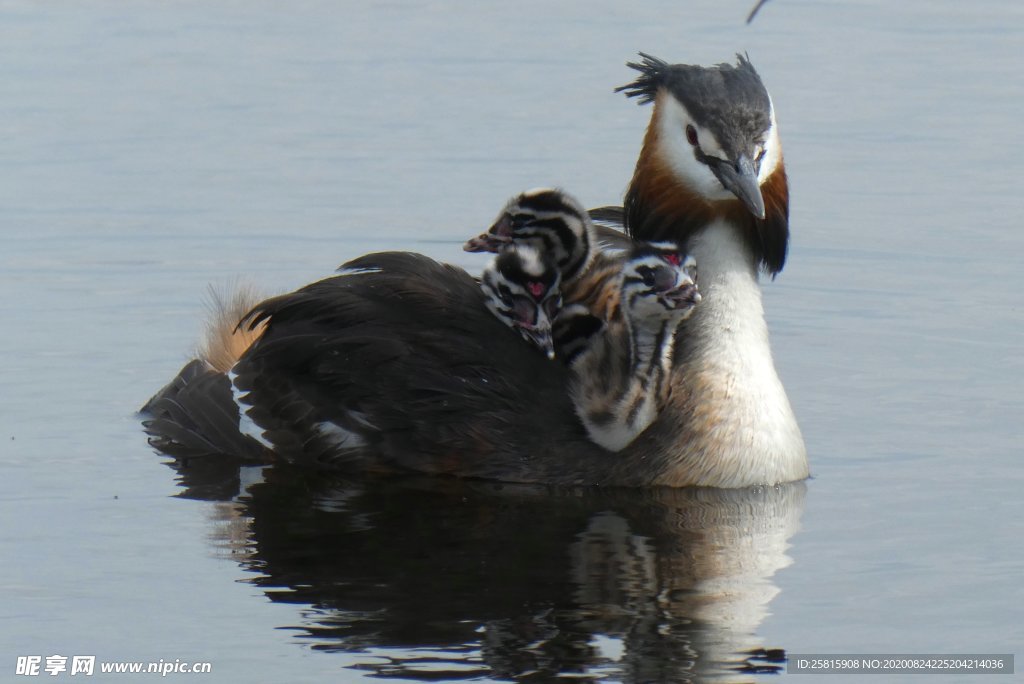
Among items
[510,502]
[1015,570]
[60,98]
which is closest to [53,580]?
[510,502]

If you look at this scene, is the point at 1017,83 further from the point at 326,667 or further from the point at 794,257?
the point at 326,667

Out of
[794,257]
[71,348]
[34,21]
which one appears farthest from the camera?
[34,21]

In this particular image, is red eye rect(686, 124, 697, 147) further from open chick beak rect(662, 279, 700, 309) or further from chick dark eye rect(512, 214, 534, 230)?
chick dark eye rect(512, 214, 534, 230)

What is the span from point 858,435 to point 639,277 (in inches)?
56.8

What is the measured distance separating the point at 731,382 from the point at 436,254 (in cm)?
364

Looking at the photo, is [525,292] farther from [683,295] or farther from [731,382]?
[731,382]

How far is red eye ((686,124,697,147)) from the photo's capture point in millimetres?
8348

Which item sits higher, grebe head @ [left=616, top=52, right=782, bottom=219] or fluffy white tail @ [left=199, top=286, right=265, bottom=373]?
grebe head @ [left=616, top=52, right=782, bottom=219]

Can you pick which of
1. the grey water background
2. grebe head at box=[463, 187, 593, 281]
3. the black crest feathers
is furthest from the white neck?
the black crest feathers

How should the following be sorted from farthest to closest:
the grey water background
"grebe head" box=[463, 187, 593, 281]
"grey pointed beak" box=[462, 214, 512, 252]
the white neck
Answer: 1. "grey pointed beak" box=[462, 214, 512, 252]
2. "grebe head" box=[463, 187, 593, 281]
3. the white neck
4. the grey water background

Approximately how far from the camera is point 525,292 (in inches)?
328

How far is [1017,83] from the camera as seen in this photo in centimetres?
1463

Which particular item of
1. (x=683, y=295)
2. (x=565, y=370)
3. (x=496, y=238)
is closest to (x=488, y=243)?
(x=496, y=238)

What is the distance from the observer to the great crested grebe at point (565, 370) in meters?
8.23
